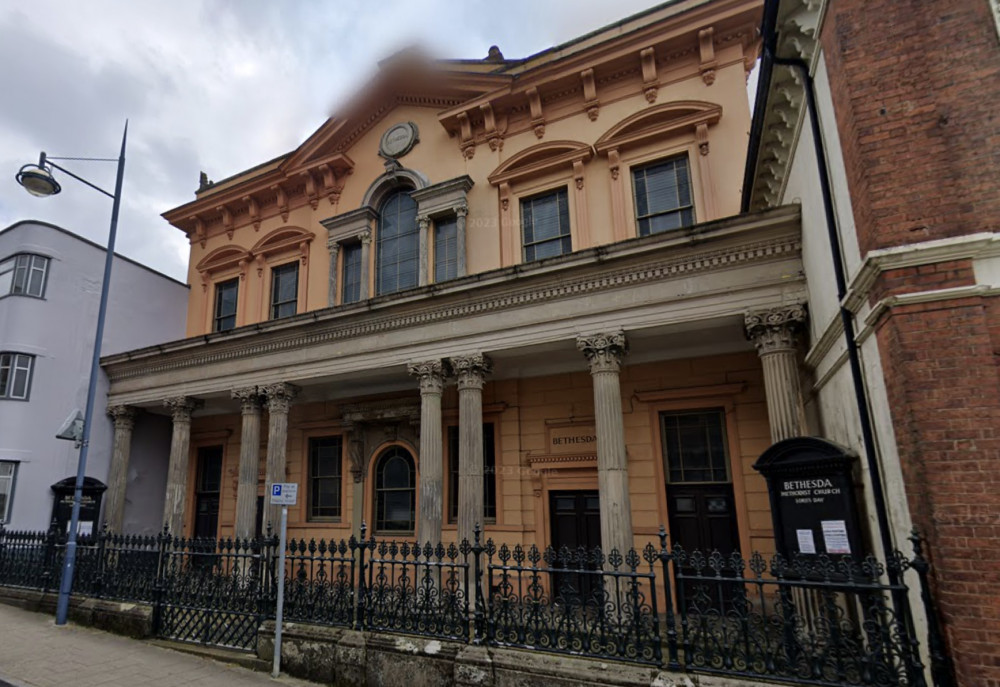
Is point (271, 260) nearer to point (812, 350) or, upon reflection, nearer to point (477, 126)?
point (477, 126)

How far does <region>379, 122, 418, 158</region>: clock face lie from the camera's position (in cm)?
1434

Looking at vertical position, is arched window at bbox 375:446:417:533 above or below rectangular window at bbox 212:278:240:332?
below

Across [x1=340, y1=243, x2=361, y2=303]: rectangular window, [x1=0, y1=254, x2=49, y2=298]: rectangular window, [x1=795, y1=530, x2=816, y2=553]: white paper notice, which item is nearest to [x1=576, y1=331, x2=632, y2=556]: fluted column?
[x1=795, y1=530, x2=816, y2=553]: white paper notice

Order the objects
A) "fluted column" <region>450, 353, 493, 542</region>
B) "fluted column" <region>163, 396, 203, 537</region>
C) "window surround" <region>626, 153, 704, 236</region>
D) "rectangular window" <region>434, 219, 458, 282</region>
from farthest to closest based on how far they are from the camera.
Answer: "fluted column" <region>163, 396, 203, 537</region>, "rectangular window" <region>434, 219, 458, 282</region>, "window surround" <region>626, 153, 704, 236</region>, "fluted column" <region>450, 353, 493, 542</region>

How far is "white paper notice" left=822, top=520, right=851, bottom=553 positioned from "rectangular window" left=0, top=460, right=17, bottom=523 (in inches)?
702

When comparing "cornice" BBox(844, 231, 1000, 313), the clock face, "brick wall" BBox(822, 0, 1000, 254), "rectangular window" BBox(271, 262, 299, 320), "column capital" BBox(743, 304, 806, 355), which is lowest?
"cornice" BBox(844, 231, 1000, 313)

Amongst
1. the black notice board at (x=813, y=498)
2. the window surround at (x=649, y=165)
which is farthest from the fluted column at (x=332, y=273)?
the black notice board at (x=813, y=498)

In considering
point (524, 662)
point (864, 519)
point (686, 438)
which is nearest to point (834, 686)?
point (864, 519)

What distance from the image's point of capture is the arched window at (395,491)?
14.1m

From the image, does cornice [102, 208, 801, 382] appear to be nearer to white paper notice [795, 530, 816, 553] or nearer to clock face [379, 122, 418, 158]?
white paper notice [795, 530, 816, 553]

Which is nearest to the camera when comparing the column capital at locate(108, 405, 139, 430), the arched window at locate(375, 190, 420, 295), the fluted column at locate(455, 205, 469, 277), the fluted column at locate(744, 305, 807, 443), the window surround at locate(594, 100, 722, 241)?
the fluted column at locate(744, 305, 807, 443)

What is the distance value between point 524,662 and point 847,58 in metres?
6.91

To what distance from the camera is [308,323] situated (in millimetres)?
12531

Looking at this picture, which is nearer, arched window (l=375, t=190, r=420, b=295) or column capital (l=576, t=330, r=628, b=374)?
column capital (l=576, t=330, r=628, b=374)
